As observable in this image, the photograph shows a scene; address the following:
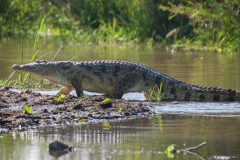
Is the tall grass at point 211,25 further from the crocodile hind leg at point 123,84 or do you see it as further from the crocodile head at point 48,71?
the crocodile head at point 48,71

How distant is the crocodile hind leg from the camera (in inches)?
380

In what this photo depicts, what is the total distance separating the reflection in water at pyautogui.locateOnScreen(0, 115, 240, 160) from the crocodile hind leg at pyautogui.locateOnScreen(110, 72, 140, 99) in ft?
5.86

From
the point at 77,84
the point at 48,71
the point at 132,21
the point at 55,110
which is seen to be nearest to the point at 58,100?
the point at 55,110

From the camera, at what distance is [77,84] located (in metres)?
9.73

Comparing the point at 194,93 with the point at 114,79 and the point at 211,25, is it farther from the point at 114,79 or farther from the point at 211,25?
the point at 211,25

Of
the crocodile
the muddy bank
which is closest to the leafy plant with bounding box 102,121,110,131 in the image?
the muddy bank

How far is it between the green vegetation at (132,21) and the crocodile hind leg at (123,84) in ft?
14.3

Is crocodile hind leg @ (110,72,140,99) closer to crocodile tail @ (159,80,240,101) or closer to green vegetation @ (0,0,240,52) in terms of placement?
crocodile tail @ (159,80,240,101)

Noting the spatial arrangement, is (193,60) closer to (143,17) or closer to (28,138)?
(143,17)

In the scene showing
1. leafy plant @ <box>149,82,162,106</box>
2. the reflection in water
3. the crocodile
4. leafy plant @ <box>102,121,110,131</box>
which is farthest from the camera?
the crocodile

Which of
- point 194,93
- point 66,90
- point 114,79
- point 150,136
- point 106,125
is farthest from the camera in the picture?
point 66,90

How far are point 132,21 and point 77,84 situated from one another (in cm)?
986

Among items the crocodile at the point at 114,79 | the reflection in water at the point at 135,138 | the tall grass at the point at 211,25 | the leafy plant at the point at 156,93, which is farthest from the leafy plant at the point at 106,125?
the tall grass at the point at 211,25

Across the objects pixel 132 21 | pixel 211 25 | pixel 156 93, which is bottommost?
pixel 156 93
